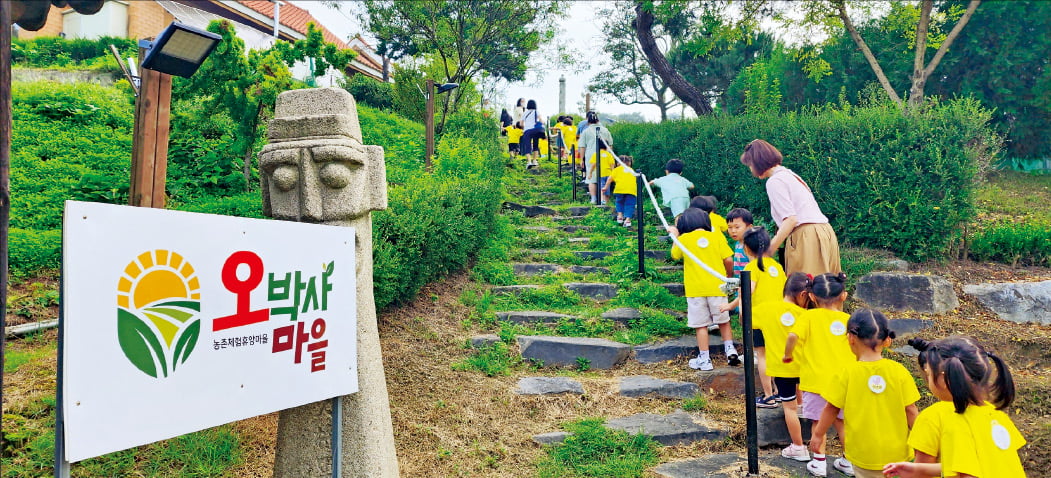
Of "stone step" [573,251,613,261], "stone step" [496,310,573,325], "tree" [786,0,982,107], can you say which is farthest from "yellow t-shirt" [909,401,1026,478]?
"tree" [786,0,982,107]

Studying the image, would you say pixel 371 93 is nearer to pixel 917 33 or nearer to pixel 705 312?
pixel 917 33

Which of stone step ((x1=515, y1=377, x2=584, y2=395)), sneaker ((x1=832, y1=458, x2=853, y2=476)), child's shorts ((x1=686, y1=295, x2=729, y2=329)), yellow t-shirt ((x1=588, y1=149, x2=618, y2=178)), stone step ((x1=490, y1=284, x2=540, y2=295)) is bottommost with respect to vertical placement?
sneaker ((x1=832, y1=458, x2=853, y2=476))

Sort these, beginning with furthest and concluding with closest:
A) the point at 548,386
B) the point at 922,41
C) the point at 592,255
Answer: the point at 922,41 < the point at 592,255 < the point at 548,386

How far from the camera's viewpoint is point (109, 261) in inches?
67.9

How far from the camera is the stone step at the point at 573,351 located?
5.24 meters

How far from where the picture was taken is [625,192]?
8883 mm

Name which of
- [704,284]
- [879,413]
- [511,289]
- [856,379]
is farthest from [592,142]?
[879,413]

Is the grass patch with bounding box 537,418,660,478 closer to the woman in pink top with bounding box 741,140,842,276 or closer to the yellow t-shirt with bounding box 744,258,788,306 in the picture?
the yellow t-shirt with bounding box 744,258,788,306

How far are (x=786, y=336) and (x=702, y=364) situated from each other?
126cm

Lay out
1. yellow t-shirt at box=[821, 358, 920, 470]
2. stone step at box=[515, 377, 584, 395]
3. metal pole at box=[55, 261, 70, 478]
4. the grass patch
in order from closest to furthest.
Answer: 1. metal pole at box=[55, 261, 70, 478]
2. yellow t-shirt at box=[821, 358, 920, 470]
3. the grass patch
4. stone step at box=[515, 377, 584, 395]

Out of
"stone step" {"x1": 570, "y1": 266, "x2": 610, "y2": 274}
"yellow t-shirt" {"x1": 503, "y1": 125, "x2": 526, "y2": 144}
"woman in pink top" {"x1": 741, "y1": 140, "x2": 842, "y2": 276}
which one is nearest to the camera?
"woman in pink top" {"x1": 741, "y1": 140, "x2": 842, "y2": 276}

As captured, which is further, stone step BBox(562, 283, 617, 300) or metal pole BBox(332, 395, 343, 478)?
stone step BBox(562, 283, 617, 300)

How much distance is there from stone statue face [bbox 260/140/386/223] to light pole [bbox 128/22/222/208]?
3.01 feet

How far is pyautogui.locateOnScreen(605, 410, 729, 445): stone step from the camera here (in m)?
4.01
